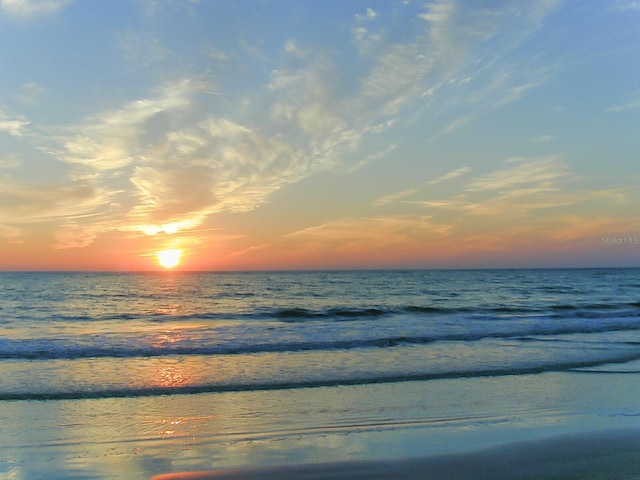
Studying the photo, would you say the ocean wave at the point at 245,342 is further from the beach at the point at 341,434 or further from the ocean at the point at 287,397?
the beach at the point at 341,434

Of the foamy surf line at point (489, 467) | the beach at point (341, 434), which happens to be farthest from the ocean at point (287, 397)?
the foamy surf line at point (489, 467)

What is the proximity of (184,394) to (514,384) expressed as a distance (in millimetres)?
7005

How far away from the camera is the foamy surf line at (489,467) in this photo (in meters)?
6.16

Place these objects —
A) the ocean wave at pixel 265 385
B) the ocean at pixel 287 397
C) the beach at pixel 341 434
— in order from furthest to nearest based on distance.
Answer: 1. the ocean wave at pixel 265 385
2. the ocean at pixel 287 397
3. the beach at pixel 341 434

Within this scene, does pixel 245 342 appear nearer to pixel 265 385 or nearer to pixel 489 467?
pixel 265 385

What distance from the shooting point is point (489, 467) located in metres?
6.43

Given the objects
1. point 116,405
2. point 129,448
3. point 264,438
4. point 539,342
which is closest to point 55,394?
point 116,405

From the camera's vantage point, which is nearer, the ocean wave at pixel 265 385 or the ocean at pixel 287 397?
the ocean at pixel 287 397

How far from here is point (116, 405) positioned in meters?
9.66

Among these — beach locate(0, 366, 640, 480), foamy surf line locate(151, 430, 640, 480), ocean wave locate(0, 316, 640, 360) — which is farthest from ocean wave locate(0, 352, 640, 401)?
ocean wave locate(0, 316, 640, 360)

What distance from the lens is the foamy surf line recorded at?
20.2 feet

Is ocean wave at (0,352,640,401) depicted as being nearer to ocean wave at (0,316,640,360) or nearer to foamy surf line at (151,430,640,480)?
foamy surf line at (151,430,640,480)

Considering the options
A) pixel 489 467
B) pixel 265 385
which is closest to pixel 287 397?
pixel 265 385

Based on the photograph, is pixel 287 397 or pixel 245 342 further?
pixel 245 342
